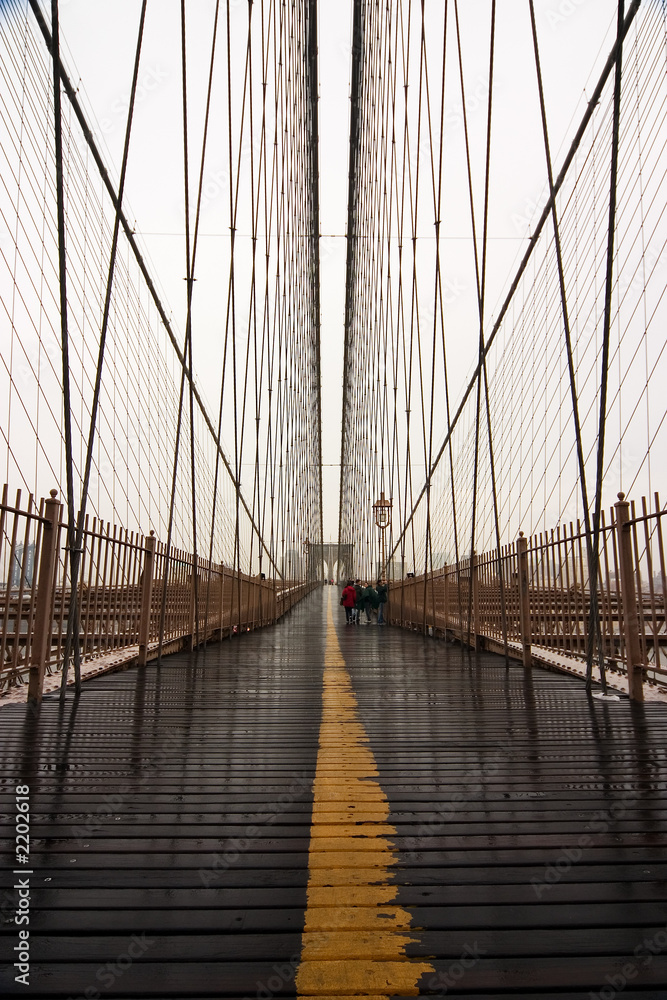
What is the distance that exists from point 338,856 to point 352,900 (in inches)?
8.2

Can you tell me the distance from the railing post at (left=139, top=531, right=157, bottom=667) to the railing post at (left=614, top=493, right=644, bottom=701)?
2954 mm

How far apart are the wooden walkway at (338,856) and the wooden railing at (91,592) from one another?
562 mm

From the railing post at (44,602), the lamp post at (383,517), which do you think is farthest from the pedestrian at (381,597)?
the railing post at (44,602)

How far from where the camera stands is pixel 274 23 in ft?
42.5

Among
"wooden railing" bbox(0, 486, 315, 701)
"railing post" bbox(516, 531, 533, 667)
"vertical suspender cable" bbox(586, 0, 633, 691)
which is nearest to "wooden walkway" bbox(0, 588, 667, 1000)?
"wooden railing" bbox(0, 486, 315, 701)

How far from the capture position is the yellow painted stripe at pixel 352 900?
946 mm

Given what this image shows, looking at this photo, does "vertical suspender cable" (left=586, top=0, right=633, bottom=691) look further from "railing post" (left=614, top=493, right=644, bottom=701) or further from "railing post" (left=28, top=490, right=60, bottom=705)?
"railing post" (left=28, top=490, right=60, bottom=705)

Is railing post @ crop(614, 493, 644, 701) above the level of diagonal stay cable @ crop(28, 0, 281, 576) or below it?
below

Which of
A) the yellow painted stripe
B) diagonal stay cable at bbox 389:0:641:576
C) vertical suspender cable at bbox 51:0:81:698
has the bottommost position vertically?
the yellow painted stripe

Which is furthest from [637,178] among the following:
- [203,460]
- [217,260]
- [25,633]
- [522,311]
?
[217,260]

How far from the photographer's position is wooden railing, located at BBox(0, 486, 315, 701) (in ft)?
10.3

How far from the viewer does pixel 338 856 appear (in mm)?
1383

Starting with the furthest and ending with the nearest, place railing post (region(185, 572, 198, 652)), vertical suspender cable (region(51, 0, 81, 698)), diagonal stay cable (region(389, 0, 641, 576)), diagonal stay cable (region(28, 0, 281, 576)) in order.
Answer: railing post (region(185, 572, 198, 652)) → diagonal stay cable (region(28, 0, 281, 576)) → diagonal stay cable (region(389, 0, 641, 576)) → vertical suspender cable (region(51, 0, 81, 698))

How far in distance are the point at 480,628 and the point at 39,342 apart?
5.32m
